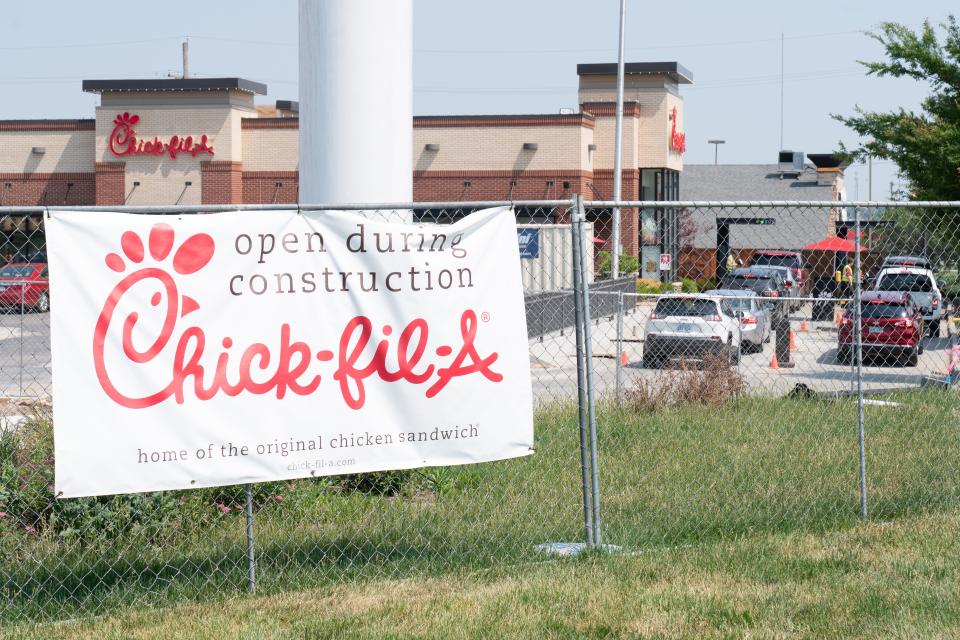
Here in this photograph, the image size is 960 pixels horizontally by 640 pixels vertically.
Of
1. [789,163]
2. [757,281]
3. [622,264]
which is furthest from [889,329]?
[789,163]

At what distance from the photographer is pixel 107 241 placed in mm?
5527

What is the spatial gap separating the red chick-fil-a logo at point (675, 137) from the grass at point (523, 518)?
1605 inches

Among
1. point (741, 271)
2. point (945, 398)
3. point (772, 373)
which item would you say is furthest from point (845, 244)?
point (945, 398)

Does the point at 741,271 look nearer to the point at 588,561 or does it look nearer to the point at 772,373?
the point at 772,373

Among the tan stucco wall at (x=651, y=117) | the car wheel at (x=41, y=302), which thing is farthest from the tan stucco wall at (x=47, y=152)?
the tan stucco wall at (x=651, y=117)

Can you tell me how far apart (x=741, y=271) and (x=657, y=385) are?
2206 cm

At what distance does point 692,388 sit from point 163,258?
7.72 meters

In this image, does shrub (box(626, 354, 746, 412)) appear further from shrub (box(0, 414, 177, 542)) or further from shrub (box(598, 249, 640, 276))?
shrub (box(598, 249, 640, 276))

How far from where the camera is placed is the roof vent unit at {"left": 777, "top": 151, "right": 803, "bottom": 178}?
232 ft

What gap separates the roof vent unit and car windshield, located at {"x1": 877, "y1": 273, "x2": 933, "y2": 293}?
40817 millimetres

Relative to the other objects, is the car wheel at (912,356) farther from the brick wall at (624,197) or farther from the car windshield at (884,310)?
the brick wall at (624,197)

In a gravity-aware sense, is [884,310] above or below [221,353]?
below

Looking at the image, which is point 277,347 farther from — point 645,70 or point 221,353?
point 645,70

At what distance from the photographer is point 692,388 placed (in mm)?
12250
